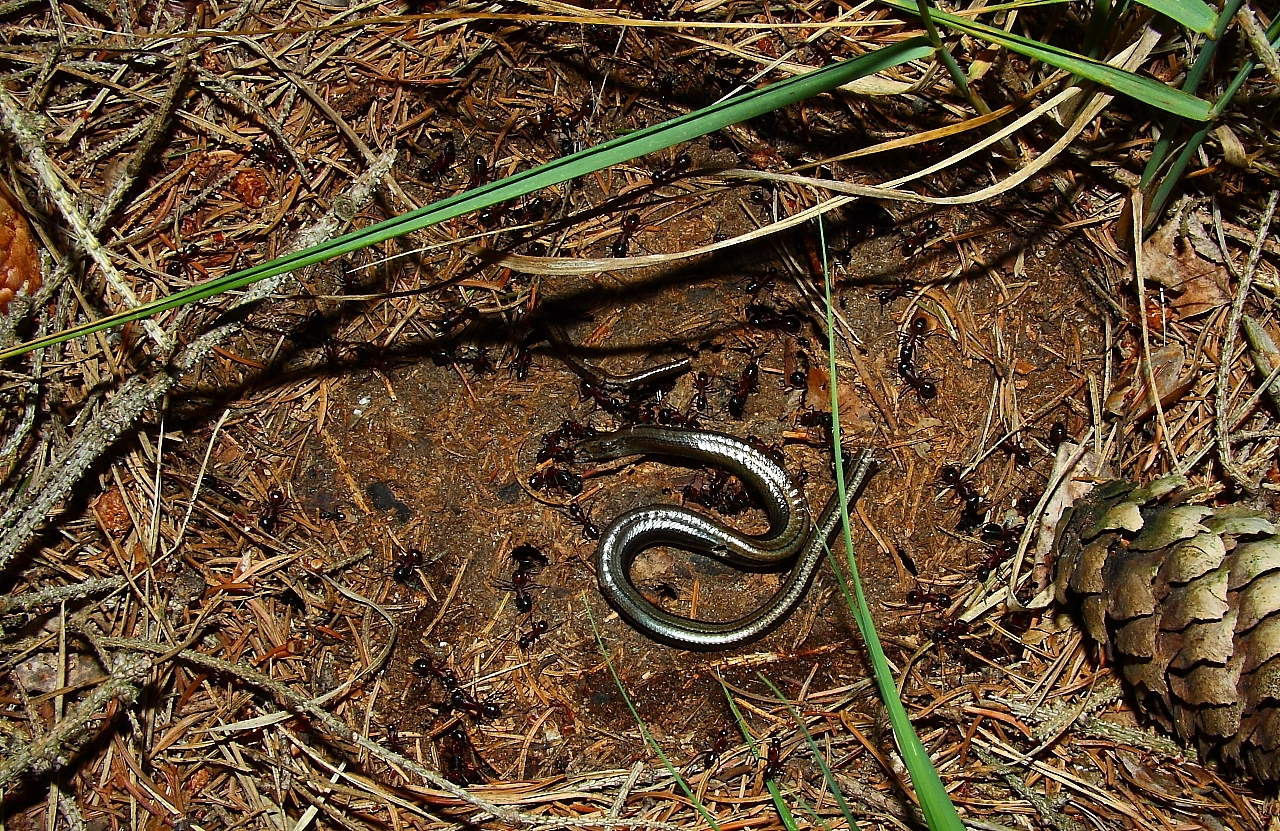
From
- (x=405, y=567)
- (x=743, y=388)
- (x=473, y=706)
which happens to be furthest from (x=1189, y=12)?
(x=473, y=706)

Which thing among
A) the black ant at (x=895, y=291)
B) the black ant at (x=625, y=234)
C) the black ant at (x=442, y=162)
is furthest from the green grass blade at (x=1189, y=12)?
the black ant at (x=442, y=162)

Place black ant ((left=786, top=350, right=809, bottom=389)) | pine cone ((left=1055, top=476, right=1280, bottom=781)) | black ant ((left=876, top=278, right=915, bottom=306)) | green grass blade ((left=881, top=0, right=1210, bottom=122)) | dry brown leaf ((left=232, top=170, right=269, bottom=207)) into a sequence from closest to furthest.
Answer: green grass blade ((left=881, top=0, right=1210, bottom=122)), pine cone ((left=1055, top=476, right=1280, bottom=781)), dry brown leaf ((left=232, top=170, right=269, bottom=207)), black ant ((left=876, top=278, right=915, bottom=306)), black ant ((left=786, top=350, right=809, bottom=389))

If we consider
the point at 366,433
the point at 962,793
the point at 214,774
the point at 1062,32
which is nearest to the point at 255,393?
the point at 366,433

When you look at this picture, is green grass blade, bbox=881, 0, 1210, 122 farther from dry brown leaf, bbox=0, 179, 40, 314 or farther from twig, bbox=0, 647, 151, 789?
twig, bbox=0, 647, 151, 789

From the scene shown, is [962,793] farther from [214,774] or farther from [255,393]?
[255,393]

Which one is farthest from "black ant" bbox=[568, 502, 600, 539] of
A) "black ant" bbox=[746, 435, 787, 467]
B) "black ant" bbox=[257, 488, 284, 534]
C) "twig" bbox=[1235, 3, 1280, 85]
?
"twig" bbox=[1235, 3, 1280, 85]

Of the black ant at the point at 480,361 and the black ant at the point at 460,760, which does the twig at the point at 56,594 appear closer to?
the black ant at the point at 460,760
